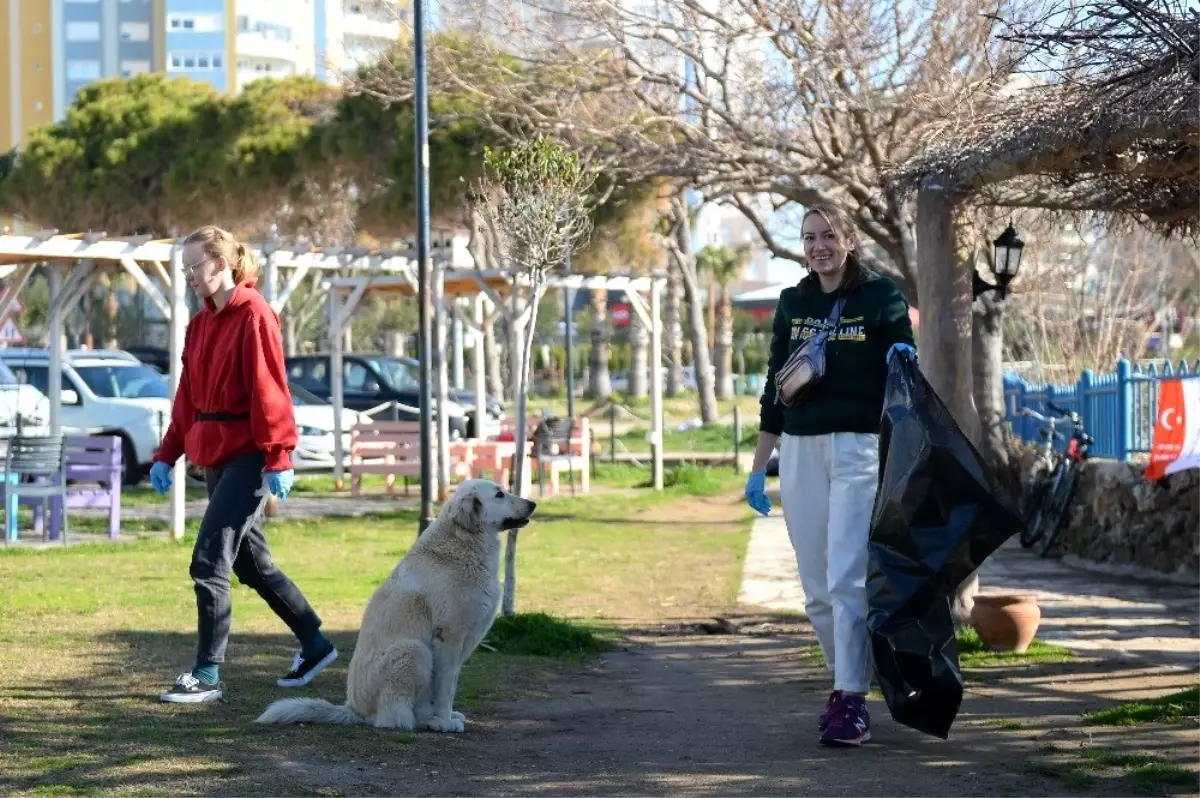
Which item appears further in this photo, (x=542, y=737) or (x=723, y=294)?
(x=723, y=294)

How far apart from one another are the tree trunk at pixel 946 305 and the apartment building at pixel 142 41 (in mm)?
87380

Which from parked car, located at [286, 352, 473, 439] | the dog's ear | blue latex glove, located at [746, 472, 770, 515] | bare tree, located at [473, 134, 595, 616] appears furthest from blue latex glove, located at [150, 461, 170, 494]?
parked car, located at [286, 352, 473, 439]

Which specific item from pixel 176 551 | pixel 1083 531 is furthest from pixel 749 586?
pixel 176 551

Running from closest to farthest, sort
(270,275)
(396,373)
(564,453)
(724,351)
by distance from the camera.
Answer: (270,275) → (564,453) → (396,373) → (724,351)

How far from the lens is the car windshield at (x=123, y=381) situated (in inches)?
923

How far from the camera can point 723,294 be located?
55344 millimetres

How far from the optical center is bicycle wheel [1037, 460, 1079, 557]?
51.6 ft

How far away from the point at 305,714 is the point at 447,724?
58cm

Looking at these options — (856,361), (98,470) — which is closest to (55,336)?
(98,470)

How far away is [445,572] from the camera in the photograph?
6.88 m

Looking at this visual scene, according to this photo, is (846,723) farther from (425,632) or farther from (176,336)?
(176,336)

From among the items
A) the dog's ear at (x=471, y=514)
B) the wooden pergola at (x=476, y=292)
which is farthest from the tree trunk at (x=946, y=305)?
the wooden pergola at (x=476, y=292)

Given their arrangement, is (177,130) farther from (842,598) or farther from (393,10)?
(842,598)

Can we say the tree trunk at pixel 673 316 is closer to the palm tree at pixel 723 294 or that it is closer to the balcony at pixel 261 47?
the palm tree at pixel 723 294
